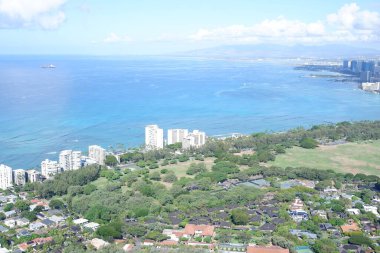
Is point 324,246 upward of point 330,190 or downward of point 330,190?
upward

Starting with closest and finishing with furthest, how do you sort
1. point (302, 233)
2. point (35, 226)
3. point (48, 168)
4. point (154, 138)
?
point (302, 233), point (35, 226), point (48, 168), point (154, 138)

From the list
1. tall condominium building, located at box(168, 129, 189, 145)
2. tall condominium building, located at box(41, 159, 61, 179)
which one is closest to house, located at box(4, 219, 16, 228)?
tall condominium building, located at box(41, 159, 61, 179)

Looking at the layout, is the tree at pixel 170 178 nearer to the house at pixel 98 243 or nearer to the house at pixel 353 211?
the house at pixel 98 243

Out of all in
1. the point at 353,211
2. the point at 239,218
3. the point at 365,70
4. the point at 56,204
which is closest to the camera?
the point at 239,218

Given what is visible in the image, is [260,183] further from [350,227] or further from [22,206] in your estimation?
[22,206]

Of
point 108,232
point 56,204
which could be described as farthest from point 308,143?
point 108,232

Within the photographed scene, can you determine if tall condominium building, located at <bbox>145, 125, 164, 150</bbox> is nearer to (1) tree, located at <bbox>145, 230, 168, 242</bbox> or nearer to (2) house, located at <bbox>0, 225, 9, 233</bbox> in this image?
(2) house, located at <bbox>0, 225, 9, 233</bbox>
